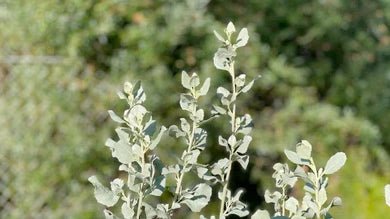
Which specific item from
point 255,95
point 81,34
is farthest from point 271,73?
point 81,34

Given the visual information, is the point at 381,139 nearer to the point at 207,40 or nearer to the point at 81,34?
the point at 207,40

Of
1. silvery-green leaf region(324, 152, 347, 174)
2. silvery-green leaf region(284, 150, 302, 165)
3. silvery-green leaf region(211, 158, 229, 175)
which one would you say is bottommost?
silvery-green leaf region(211, 158, 229, 175)

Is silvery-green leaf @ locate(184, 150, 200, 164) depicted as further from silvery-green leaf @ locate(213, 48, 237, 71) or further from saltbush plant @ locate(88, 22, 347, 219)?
silvery-green leaf @ locate(213, 48, 237, 71)

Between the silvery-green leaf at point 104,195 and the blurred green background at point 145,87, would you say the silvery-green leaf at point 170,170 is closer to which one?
the silvery-green leaf at point 104,195

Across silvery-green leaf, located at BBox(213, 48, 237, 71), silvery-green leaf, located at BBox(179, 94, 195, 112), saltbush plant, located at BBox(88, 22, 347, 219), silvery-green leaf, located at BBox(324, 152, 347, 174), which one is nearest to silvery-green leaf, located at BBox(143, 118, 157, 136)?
saltbush plant, located at BBox(88, 22, 347, 219)

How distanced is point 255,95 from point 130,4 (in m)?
1.25

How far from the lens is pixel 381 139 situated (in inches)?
254

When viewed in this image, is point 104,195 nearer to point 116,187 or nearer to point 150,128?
point 116,187

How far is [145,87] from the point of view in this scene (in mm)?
5324

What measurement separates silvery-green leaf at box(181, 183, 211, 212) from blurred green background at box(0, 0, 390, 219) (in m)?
3.62

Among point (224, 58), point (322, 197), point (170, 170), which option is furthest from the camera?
point (224, 58)

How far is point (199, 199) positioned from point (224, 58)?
0.30 m

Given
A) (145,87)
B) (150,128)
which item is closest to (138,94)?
(150,128)

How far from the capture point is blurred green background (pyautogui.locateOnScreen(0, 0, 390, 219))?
5.41m
